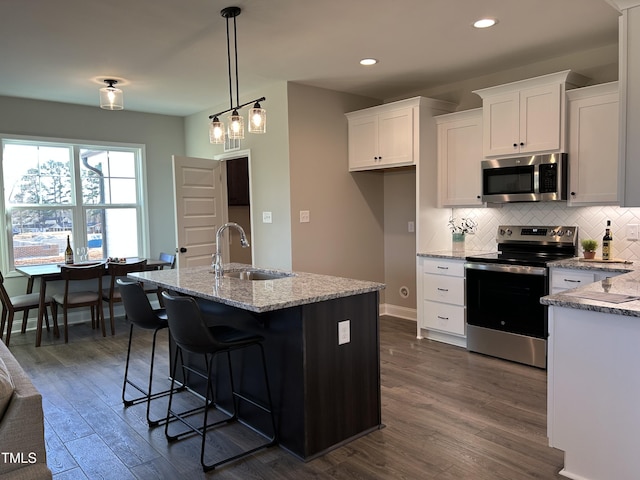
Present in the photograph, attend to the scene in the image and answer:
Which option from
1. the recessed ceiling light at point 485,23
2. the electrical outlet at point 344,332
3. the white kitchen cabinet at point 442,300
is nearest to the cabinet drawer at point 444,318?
the white kitchen cabinet at point 442,300

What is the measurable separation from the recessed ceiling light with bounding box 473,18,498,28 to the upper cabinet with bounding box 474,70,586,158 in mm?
767

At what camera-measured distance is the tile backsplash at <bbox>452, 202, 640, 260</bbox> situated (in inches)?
150

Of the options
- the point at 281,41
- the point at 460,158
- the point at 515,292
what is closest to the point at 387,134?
the point at 460,158

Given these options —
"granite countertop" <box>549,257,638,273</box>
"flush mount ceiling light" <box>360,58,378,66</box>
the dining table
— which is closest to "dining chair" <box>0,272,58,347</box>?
the dining table

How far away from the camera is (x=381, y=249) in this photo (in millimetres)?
5781

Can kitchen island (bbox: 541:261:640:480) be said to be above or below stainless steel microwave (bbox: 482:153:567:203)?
below

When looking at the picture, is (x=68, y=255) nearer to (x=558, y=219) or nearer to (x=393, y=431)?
(x=393, y=431)

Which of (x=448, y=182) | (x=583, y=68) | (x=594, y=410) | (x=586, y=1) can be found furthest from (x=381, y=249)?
(x=594, y=410)

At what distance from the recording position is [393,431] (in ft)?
9.23

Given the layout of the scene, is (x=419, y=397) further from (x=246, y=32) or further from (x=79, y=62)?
(x=79, y=62)

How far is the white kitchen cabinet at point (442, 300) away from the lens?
4.39m

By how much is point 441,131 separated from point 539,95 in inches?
41.6

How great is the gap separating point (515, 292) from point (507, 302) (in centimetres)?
12

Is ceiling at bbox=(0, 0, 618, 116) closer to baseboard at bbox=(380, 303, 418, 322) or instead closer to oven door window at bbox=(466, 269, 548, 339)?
oven door window at bbox=(466, 269, 548, 339)
